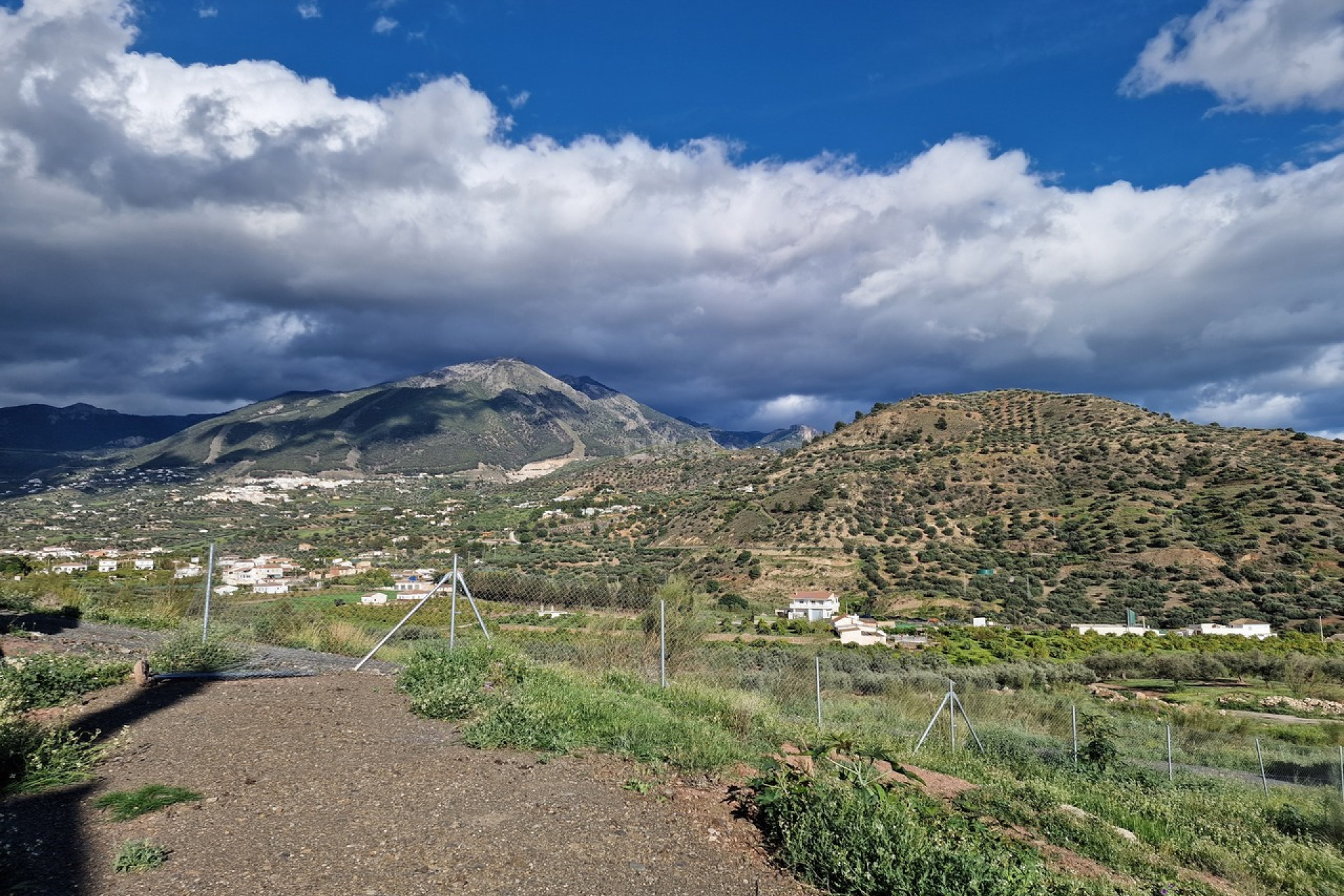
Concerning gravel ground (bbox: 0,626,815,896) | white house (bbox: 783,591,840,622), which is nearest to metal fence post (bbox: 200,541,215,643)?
gravel ground (bbox: 0,626,815,896)

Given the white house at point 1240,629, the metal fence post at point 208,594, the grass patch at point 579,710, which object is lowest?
the white house at point 1240,629

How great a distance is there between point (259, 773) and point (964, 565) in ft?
163

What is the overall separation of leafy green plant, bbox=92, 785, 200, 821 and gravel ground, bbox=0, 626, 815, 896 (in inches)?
2.8

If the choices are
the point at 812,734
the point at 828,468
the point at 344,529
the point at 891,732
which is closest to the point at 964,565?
the point at 828,468

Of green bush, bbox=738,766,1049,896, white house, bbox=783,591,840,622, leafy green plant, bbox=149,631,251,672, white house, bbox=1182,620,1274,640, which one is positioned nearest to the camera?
green bush, bbox=738,766,1049,896

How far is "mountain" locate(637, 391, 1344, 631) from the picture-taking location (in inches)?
1651

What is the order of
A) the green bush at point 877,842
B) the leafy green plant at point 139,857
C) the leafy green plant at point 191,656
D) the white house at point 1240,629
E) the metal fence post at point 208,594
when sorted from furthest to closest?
the white house at point 1240,629
the metal fence post at point 208,594
the leafy green plant at point 191,656
the green bush at point 877,842
the leafy green plant at point 139,857

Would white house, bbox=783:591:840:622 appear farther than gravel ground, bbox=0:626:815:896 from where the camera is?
Yes

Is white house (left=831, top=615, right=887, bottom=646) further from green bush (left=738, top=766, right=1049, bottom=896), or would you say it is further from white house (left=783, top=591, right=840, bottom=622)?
green bush (left=738, top=766, right=1049, bottom=896)

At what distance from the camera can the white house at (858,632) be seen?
3338 cm

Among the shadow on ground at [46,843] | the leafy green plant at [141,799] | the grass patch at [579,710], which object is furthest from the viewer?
the grass patch at [579,710]

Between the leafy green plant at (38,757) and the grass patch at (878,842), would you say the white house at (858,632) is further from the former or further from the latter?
the leafy green plant at (38,757)

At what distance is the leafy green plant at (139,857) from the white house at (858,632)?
1229 inches

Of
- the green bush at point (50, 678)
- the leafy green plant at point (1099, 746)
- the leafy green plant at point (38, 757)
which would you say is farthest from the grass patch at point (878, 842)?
the leafy green plant at point (1099, 746)
